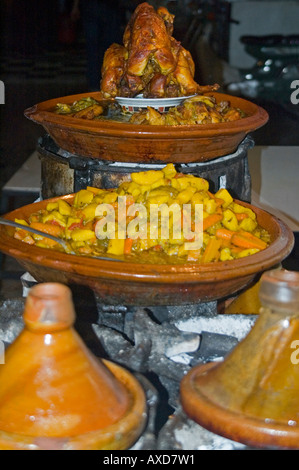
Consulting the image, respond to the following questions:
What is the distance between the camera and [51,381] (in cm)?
110

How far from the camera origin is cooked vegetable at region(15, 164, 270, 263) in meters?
1.47

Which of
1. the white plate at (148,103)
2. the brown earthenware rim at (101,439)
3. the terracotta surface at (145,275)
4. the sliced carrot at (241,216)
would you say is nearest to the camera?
the brown earthenware rim at (101,439)

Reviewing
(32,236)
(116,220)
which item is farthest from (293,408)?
(32,236)

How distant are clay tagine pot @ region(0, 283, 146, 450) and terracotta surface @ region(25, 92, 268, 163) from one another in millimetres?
761

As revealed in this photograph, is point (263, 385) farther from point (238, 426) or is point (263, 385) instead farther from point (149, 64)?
point (149, 64)

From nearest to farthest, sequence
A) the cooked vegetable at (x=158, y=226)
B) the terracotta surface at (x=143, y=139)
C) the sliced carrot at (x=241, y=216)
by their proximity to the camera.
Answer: the cooked vegetable at (x=158, y=226) < the sliced carrot at (x=241, y=216) < the terracotta surface at (x=143, y=139)

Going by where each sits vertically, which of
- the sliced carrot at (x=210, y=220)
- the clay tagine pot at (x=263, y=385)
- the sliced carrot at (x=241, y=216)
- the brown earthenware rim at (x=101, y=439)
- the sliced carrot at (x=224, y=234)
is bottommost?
the brown earthenware rim at (x=101, y=439)

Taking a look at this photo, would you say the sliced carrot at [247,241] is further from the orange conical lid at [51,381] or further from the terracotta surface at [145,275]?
the orange conical lid at [51,381]

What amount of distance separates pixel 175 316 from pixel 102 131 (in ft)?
1.69

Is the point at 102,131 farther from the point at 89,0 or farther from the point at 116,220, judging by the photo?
the point at 89,0

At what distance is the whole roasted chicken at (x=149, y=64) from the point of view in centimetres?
210

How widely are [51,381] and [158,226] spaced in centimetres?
49

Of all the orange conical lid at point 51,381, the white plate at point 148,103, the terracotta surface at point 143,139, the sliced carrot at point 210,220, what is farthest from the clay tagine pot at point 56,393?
the white plate at point 148,103

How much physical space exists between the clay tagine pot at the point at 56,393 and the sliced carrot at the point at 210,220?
47 centimetres
